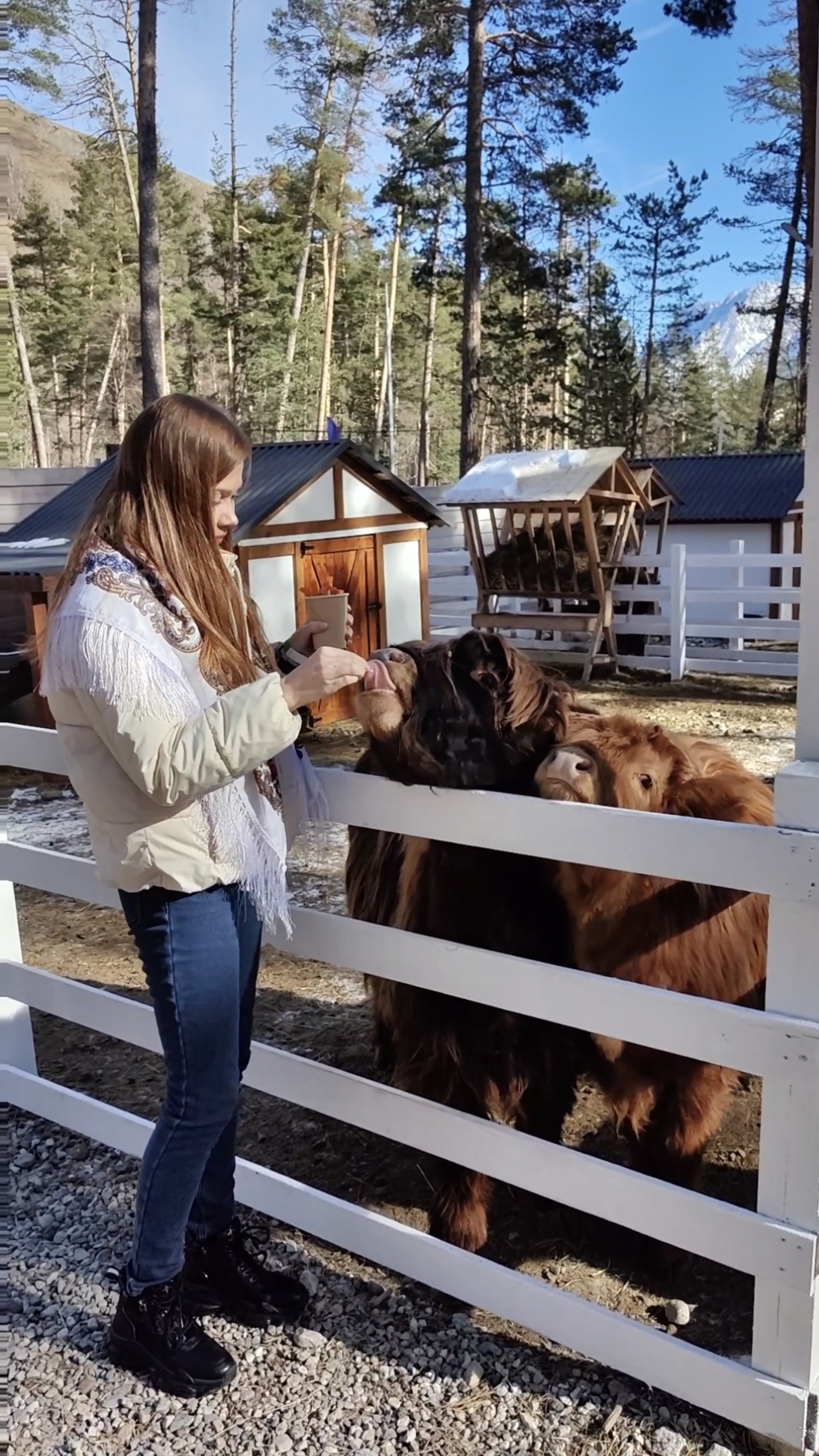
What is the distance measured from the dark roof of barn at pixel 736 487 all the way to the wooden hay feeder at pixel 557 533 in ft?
17.2

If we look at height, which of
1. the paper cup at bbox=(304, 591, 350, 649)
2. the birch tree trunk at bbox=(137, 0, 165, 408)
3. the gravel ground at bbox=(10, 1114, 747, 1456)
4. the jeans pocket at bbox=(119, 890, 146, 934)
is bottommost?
the gravel ground at bbox=(10, 1114, 747, 1456)

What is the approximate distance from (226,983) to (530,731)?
2.76 feet

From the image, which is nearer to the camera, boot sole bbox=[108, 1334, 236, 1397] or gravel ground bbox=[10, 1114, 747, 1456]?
gravel ground bbox=[10, 1114, 747, 1456]

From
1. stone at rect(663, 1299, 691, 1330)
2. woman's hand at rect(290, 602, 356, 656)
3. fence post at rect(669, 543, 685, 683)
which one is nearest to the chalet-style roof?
fence post at rect(669, 543, 685, 683)

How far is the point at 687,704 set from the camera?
431 inches

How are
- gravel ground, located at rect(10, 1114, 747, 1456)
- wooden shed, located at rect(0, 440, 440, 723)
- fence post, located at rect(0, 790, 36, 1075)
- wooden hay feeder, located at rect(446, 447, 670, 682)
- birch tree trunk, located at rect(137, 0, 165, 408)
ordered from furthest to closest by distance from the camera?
birch tree trunk, located at rect(137, 0, 165, 408) → wooden hay feeder, located at rect(446, 447, 670, 682) → wooden shed, located at rect(0, 440, 440, 723) → fence post, located at rect(0, 790, 36, 1075) → gravel ground, located at rect(10, 1114, 747, 1456)

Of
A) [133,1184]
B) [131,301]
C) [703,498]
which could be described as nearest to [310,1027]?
[133,1184]

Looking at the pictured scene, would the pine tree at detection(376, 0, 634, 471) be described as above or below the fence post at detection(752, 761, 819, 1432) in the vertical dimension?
above

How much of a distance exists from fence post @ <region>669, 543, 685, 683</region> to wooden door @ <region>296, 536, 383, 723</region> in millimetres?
3347

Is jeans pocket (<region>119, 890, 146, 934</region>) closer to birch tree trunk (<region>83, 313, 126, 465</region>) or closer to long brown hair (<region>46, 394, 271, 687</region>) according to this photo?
long brown hair (<region>46, 394, 271, 687</region>)

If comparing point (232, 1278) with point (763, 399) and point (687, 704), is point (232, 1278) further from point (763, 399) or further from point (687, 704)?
point (763, 399)

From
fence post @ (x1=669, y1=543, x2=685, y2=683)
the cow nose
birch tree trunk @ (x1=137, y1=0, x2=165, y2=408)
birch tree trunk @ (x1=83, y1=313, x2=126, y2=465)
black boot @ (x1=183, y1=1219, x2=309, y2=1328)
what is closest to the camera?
the cow nose

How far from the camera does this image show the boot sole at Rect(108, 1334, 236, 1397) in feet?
6.89

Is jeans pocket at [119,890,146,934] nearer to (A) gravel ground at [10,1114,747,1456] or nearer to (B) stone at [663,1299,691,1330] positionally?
(A) gravel ground at [10,1114,747,1456]
